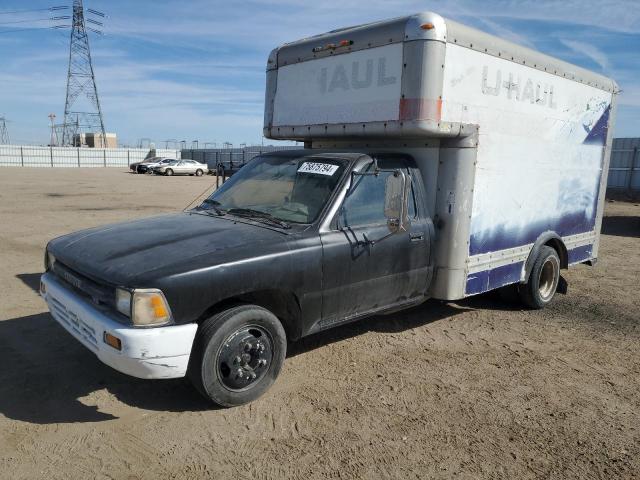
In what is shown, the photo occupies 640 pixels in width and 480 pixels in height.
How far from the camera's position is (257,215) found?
14.3ft

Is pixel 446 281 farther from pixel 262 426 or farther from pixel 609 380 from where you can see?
pixel 262 426

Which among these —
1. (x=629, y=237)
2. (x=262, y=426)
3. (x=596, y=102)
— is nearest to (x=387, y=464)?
(x=262, y=426)

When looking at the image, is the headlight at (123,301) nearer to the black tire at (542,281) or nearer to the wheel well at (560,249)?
the black tire at (542,281)

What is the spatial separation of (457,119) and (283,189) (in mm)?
1766

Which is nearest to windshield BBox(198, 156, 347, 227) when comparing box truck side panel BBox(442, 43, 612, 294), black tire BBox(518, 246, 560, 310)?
box truck side panel BBox(442, 43, 612, 294)

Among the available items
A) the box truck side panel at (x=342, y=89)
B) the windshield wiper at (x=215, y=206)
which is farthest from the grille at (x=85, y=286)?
the box truck side panel at (x=342, y=89)

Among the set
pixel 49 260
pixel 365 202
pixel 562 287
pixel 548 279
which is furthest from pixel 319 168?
pixel 562 287

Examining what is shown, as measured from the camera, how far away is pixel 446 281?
5.04 m

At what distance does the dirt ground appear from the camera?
122 inches

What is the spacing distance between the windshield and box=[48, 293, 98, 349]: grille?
1.52 meters

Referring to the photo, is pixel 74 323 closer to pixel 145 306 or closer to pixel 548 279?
pixel 145 306

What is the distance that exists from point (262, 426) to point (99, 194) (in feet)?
63.3

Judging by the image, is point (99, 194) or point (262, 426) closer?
point (262, 426)

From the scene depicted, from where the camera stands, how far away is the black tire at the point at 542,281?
19.9 ft
